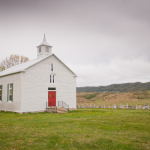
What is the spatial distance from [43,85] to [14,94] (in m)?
3.54

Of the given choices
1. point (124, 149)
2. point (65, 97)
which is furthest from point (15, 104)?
A: point (124, 149)

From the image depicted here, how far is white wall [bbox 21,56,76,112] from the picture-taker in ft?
68.6

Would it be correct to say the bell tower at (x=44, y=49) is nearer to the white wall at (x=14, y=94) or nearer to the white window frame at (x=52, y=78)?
the white window frame at (x=52, y=78)

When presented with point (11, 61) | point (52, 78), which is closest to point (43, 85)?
point (52, 78)

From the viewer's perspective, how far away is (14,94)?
21750mm

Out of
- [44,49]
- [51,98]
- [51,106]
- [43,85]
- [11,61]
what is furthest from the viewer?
[11,61]

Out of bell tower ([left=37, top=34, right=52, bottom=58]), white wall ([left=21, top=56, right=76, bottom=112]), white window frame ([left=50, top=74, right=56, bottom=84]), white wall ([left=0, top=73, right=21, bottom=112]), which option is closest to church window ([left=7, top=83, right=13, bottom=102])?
white wall ([left=0, top=73, right=21, bottom=112])

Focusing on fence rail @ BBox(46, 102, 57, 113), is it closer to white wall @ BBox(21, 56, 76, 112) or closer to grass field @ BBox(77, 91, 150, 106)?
white wall @ BBox(21, 56, 76, 112)

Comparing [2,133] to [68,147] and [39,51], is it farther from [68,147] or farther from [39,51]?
[39,51]

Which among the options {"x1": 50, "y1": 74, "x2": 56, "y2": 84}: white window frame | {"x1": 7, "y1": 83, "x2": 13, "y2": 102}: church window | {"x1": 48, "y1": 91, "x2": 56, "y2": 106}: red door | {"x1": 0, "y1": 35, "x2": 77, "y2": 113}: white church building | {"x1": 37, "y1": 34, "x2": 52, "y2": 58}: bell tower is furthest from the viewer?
{"x1": 37, "y1": 34, "x2": 52, "y2": 58}: bell tower

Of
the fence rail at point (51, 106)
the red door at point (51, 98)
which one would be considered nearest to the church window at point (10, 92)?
the fence rail at point (51, 106)

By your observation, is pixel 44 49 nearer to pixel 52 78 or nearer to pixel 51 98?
pixel 52 78

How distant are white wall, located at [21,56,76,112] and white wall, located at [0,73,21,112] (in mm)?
701

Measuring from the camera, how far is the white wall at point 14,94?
20.9 meters
